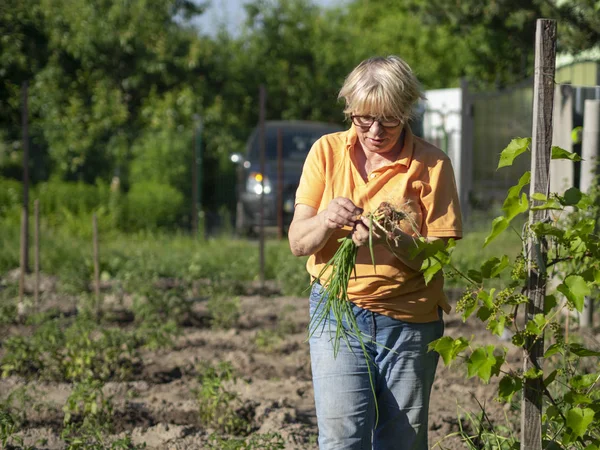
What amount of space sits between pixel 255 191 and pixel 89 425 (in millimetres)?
9196

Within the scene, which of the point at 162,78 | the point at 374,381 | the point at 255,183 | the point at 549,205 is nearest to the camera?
the point at 549,205

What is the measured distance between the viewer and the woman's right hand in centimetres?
284

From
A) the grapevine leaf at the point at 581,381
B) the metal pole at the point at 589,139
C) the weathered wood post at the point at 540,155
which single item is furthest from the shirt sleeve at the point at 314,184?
the metal pole at the point at 589,139

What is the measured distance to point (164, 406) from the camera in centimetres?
520

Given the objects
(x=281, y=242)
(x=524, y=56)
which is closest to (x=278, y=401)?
(x=281, y=242)

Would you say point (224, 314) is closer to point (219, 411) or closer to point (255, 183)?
point (219, 411)

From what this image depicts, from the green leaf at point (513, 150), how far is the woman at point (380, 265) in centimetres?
26

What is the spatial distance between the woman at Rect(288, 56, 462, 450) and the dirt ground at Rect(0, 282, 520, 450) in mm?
604

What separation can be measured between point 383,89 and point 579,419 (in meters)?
1.17

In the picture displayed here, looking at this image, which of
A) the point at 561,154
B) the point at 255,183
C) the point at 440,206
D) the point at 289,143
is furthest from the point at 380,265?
the point at 289,143

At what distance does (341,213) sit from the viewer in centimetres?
284

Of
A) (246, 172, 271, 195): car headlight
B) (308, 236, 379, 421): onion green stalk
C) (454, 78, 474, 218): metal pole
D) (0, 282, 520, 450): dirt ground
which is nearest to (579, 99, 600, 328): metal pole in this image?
(0, 282, 520, 450): dirt ground

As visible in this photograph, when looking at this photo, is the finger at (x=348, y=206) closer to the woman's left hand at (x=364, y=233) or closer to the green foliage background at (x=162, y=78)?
the woman's left hand at (x=364, y=233)

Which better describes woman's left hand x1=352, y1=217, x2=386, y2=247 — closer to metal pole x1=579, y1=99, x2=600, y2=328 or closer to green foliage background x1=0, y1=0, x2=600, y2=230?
metal pole x1=579, y1=99, x2=600, y2=328
